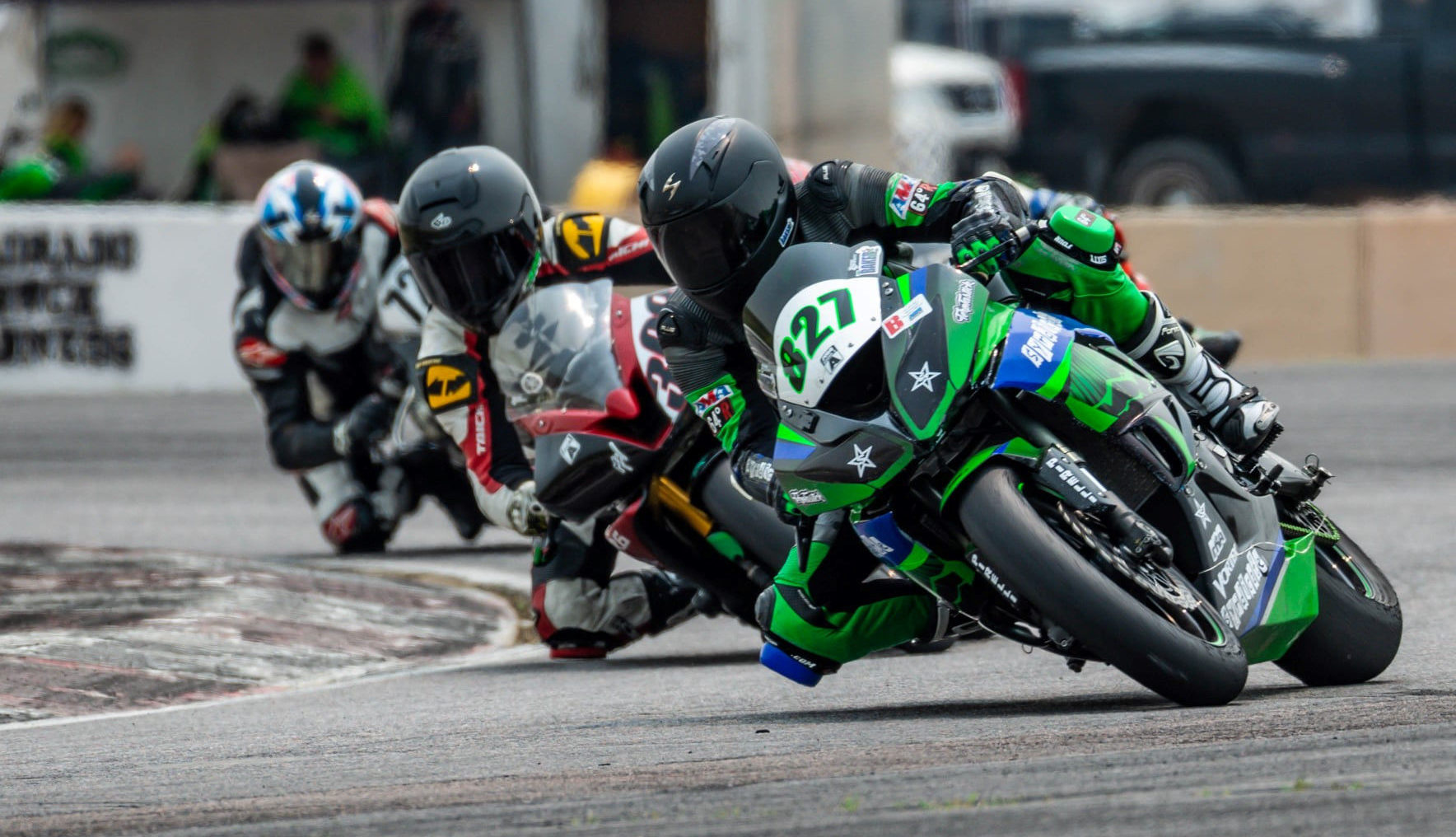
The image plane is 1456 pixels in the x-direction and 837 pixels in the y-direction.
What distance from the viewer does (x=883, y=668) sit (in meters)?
6.65

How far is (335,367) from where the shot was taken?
10422 millimetres

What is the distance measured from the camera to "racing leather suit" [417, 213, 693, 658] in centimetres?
734

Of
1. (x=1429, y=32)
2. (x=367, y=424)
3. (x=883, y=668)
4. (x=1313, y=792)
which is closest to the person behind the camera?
(x=1313, y=792)

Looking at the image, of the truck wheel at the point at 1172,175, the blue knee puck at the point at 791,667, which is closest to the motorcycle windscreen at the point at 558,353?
→ the blue knee puck at the point at 791,667

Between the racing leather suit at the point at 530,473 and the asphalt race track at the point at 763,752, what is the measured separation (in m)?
0.17

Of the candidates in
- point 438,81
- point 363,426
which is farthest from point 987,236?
point 438,81

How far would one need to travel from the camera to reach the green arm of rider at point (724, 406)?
582cm

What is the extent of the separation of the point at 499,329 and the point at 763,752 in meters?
2.87

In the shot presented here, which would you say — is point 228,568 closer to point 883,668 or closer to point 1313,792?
point 883,668

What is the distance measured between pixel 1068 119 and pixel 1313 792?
15.1 metres

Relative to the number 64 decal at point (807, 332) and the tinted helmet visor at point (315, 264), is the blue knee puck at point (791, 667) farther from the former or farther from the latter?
the tinted helmet visor at point (315, 264)

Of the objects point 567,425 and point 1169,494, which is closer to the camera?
point 1169,494

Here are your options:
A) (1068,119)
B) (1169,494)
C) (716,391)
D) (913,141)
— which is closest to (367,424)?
(716,391)

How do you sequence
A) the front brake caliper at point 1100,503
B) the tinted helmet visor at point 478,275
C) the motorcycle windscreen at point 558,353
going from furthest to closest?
the tinted helmet visor at point 478,275 → the motorcycle windscreen at point 558,353 → the front brake caliper at point 1100,503
